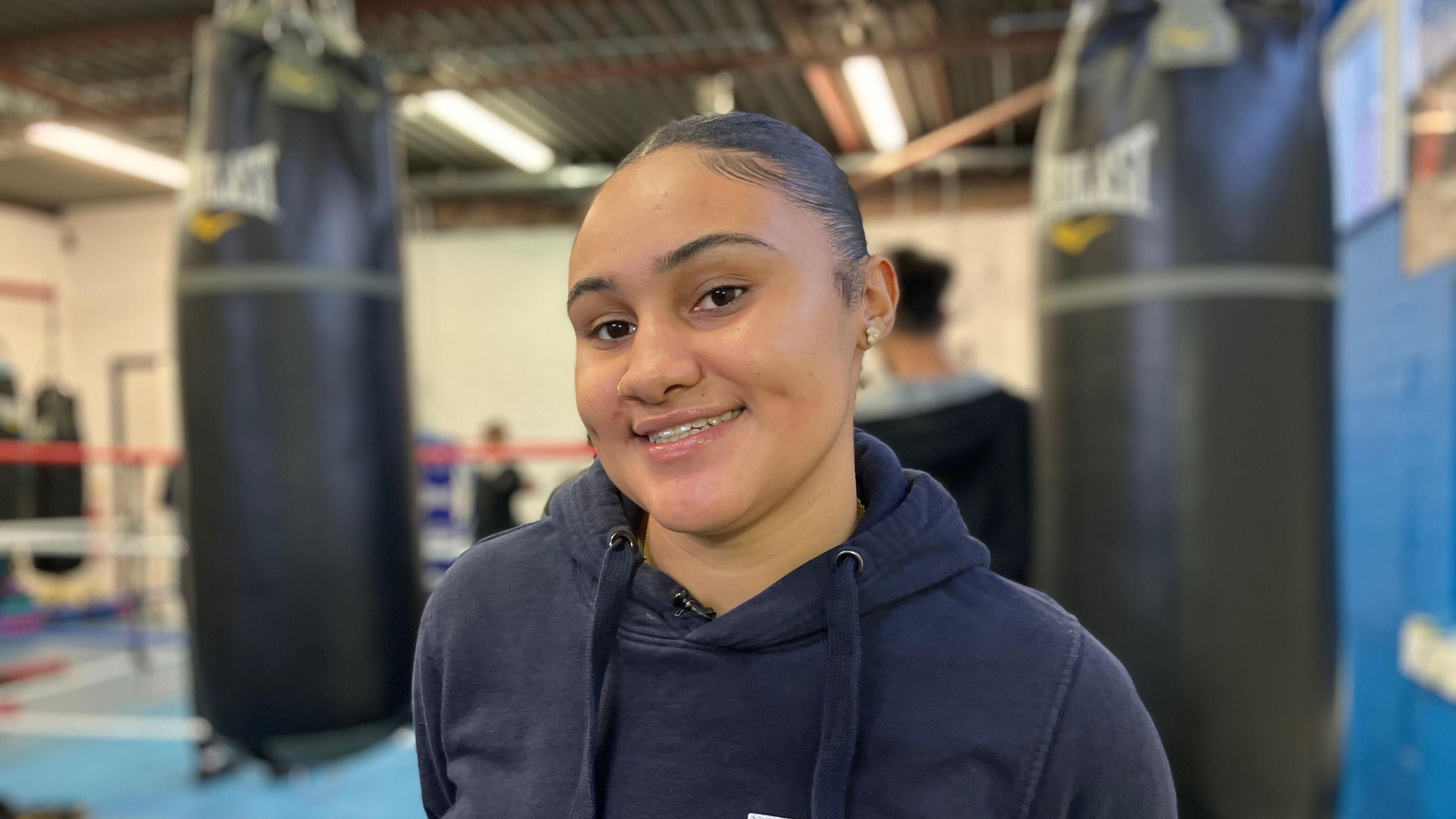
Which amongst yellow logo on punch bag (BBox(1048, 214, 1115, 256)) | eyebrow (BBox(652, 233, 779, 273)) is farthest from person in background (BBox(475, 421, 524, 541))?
eyebrow (BBox(652, 233, 779, 273))

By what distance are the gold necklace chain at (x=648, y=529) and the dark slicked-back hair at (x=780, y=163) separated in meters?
0.19

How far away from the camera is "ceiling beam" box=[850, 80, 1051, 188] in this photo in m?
6.59

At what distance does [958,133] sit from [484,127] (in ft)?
11.5

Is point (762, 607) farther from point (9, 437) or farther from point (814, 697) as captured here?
point (9, 437)

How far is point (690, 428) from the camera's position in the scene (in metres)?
0.73

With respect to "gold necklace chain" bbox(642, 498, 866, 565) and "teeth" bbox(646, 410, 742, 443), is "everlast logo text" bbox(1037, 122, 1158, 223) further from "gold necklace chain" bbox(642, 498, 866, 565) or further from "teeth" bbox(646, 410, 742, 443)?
"teeth" bbox(646, 410, 742, 443)

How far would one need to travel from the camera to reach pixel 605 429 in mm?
768

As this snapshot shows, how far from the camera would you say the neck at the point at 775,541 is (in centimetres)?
78

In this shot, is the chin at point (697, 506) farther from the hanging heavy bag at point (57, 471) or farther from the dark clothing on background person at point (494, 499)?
the hanging heavy bag at point (57, 471)

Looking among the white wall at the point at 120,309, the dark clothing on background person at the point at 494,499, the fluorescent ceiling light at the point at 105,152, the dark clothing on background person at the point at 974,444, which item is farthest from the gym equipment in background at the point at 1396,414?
the white wall at the point at 120,309

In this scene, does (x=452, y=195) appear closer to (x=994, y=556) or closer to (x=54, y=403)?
(x=54, y=403)

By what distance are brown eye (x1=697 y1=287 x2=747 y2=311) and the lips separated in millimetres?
74

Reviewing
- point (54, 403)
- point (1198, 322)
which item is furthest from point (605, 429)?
point (54, 403)

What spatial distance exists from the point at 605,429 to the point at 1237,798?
143cm
